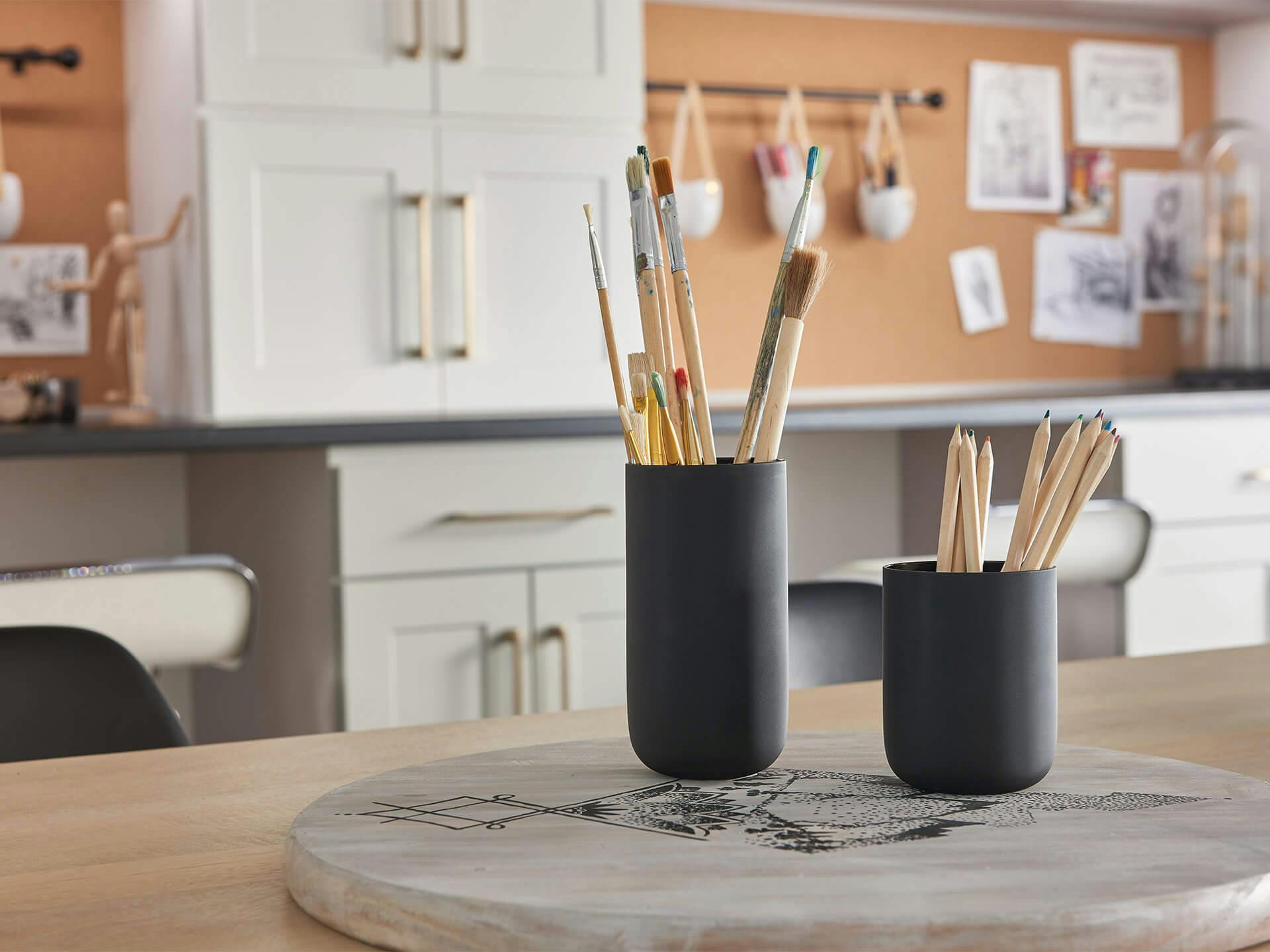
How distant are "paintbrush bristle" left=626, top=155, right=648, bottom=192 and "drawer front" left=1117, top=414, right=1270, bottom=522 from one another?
6.69 feet

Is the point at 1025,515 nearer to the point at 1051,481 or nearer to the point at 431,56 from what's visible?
the point at 1051,481

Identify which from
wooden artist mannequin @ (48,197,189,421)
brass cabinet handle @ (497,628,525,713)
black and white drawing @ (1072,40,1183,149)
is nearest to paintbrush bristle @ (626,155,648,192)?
brass cabinet handle @ (497,628,525,713)

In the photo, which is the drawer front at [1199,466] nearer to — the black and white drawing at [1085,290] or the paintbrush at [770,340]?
the black and white drawing at [1085,290]

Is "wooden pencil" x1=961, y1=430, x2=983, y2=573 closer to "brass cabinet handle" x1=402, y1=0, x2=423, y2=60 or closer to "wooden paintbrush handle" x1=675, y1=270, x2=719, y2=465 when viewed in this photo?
"wooden paintbrush handle" x1=675, y1=270, x2=719, y2=465

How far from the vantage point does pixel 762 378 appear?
0.68m

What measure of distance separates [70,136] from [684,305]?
7.31 feet

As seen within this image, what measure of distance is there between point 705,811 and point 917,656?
12cm

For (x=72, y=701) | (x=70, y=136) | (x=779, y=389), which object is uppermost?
(x=70, y=136)

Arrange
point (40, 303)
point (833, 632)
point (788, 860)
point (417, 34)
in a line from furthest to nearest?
1. point (40, 303)
2. point (417, 34)
3. point (833, 632)
4. point (788, 860)

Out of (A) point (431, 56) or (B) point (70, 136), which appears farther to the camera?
(B) point (70, 136)

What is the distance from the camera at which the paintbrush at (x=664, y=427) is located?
2.20 feet

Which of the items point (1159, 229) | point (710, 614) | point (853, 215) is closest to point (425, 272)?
point (853, 215)

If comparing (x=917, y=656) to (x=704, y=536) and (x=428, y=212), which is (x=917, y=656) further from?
(x=428, y=212)

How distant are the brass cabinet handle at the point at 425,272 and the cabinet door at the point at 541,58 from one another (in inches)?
6.6
